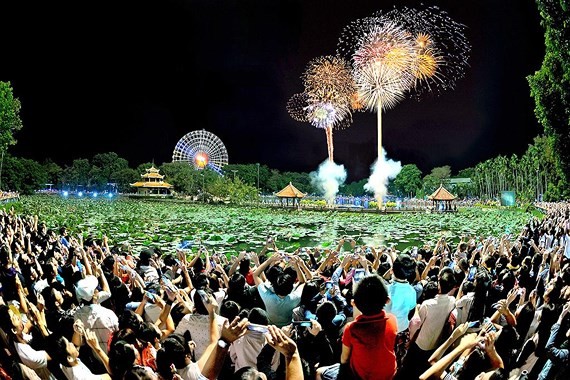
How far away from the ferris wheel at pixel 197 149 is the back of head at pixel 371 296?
260 ft

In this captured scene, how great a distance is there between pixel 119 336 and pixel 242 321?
1604 mm

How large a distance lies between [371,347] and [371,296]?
0.99ft

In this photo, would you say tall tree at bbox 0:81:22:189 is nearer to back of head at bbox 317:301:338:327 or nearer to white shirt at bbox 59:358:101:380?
white shirt at bbox 59:358:101:380

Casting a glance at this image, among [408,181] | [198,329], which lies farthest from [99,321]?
[408,181]

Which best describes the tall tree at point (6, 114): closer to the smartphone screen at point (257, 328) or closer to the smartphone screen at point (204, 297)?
the smartphone screen at point (204, 297)

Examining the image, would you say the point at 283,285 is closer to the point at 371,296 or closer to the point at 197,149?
the point at 371,296

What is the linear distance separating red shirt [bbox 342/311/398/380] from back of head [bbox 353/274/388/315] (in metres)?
0.04

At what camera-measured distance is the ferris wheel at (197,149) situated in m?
81.9

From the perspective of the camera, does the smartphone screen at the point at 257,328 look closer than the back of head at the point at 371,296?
No

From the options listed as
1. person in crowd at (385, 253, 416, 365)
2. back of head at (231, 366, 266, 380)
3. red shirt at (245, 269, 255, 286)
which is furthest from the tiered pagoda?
back of head at (231, 366, 266, 380)

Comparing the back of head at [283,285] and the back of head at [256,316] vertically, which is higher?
the back of head at [283,285]

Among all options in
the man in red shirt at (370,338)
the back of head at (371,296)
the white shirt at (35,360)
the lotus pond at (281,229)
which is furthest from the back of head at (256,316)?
the lotus pond at (281,229)

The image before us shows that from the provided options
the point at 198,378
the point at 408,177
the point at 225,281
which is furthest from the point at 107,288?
the point at 408,177

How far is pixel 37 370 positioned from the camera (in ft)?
11.5
